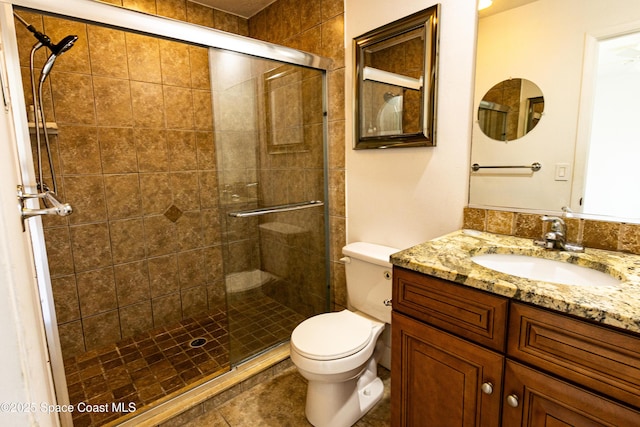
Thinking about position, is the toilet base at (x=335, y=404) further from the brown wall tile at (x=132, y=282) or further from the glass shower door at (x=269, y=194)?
the brown wall tile at (x=132, y=282)

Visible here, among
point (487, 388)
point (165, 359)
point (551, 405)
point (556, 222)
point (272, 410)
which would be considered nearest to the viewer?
point (551, 405)

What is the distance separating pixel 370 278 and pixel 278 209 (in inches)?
29.1

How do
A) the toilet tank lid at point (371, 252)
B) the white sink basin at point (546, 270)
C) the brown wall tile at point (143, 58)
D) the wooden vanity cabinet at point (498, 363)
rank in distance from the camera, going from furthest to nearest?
the brown wall tile at point (143, 58), the toilet tank lid at point (371, 252), the white sink basin at point (546, 270), the wooden vanity cabinet at point (498, 363)

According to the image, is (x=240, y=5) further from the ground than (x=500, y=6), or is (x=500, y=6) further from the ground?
(x=240, y=5)

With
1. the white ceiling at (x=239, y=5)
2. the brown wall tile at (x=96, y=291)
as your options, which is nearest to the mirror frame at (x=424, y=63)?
the white ceiling at (x=239, y=5)

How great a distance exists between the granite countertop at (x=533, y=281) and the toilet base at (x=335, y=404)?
756mm

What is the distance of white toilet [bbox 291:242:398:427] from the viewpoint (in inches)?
55.5

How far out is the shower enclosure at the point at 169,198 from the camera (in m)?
1.83

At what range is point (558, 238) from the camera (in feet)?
3.89

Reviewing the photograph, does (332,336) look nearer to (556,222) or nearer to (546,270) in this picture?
(546,270)

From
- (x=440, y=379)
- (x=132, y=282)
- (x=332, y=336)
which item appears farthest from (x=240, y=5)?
(x=440, y=379)

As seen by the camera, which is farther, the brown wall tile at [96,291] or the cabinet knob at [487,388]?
the brown wall tile at [96,291]

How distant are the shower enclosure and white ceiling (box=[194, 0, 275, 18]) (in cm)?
36

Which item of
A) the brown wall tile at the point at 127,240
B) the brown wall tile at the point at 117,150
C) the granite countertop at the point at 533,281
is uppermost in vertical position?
the brown wall tile at the point at 117,150
